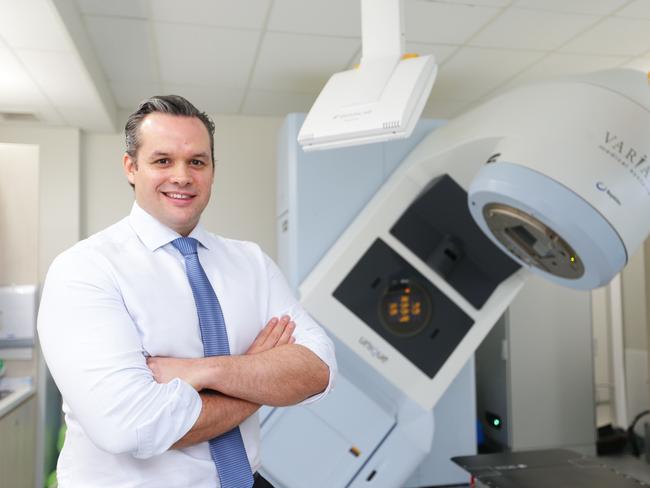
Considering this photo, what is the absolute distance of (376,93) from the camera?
1442mm

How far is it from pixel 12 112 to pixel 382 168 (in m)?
2.01

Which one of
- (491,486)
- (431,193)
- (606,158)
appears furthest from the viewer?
(431,193)

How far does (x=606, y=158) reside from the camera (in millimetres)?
1271

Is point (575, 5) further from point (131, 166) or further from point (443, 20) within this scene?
point (131, 166)

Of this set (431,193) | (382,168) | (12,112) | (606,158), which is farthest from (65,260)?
(12,112)

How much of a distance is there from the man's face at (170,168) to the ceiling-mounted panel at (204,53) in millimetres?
1455

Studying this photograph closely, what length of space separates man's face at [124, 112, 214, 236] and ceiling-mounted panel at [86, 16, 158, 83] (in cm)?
144

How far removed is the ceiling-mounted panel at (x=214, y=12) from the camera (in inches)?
84.3

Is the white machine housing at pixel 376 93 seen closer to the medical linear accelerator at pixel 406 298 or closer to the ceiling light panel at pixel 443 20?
the medical linear accelerator at pixel 406 298

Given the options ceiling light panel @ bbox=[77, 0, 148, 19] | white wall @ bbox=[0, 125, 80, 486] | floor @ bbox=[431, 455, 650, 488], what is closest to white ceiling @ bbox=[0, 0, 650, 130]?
ceiling light panel @ bbox=[77, 0, 148, 19]

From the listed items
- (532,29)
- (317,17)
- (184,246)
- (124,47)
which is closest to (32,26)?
(124,47)

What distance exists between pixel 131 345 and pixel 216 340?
0.51 feet

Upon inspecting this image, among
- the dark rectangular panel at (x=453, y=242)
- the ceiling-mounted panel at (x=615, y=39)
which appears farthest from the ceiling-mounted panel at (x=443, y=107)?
the dark rectangular panel at (x=453, y=242)

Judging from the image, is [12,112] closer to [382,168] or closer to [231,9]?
[231,9]
